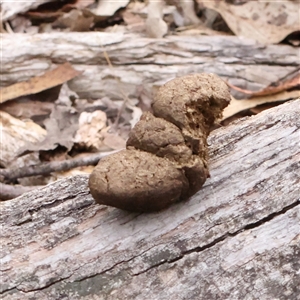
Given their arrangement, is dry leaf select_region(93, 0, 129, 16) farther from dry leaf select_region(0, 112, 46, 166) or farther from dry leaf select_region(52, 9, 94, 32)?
dry leaf select_region(0, 112, 46, 166)

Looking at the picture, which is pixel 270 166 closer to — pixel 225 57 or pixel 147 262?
pixel 147 262

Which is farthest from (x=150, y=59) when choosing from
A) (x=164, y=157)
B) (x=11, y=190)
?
(x=164, y=157)

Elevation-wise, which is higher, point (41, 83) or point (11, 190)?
point (41, 83)

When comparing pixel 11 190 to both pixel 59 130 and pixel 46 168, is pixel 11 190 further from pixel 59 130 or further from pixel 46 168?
pixel 59 130

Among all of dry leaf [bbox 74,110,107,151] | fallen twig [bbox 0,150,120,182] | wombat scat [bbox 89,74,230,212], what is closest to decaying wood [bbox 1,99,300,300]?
wombat scat [bbox 89,74,230,212]

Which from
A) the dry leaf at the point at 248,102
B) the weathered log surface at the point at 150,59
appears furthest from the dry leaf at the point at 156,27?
the dry leaf at the point at 248,102
